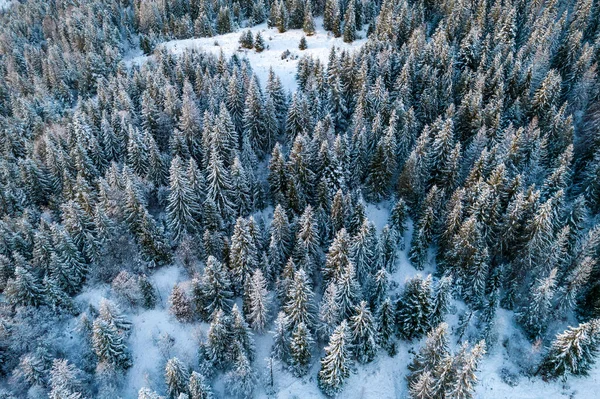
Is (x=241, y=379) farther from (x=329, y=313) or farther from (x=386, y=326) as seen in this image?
(x=386, y=326)

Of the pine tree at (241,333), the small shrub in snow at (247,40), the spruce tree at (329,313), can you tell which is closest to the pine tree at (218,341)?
the pine tree at (241,333)

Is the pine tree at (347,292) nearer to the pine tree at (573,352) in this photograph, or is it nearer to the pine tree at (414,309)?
the pine tree at (414,309)

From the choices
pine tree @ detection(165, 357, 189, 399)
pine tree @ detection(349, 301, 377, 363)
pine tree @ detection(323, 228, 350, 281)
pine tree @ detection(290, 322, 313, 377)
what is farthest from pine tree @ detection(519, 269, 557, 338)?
pine tree @ detection(165, 357, 189, 399)

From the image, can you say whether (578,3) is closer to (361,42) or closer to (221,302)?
(361,42)

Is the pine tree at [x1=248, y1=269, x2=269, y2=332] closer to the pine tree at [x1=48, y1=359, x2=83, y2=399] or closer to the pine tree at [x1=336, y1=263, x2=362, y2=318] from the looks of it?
the pine tree at [x1=336, y1=263, x2=362, y2=318]

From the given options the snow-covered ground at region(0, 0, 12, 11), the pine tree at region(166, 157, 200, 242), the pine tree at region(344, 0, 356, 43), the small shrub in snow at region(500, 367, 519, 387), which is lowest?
the small shrub in snow at region(500, 367, 519, 387)

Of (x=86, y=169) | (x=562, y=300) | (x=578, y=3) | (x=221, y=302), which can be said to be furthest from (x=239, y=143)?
(x=578, y=3)
